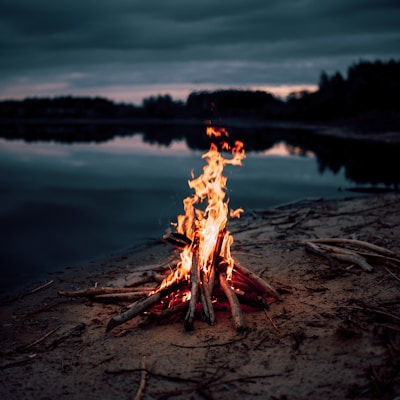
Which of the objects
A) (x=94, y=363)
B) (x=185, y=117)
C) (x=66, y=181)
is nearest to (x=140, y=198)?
(x=66, y=181)

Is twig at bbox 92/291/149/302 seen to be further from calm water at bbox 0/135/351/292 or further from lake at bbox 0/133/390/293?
calm water at bbox 0/135/351/292

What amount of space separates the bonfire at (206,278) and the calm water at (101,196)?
4.72 metres

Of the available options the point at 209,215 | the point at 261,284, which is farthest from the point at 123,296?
the point at 261,284

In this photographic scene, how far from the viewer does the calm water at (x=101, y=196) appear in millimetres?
13891

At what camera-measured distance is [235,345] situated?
6.12 metres

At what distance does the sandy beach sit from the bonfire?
20 centimetres

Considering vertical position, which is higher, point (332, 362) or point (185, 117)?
point (185, 117)

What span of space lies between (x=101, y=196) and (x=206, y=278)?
17.4 m

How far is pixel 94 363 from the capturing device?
5.93m

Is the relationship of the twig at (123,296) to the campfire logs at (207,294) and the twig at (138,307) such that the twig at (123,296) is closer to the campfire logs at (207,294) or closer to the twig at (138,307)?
the campfire logs at (207,294)

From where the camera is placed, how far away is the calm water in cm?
1389

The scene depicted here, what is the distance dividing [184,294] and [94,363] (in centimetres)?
206

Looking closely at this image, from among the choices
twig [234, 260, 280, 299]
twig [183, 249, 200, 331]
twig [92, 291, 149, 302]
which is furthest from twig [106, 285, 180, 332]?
twig [234, 260, 280, 299]

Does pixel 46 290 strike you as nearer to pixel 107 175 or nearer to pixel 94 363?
pixel 94 363
